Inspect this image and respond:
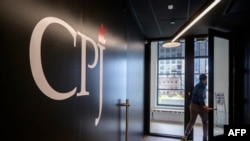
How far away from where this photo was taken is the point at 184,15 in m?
3.12

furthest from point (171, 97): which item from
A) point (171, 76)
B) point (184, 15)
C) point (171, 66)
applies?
point (184, 15)

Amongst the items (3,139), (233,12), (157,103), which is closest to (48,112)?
(3,139)

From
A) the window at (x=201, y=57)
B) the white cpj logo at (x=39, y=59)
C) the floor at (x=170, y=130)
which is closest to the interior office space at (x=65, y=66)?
the white cpj logo at (x=39, y=59)

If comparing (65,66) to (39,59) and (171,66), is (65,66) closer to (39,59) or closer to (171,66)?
(39,59)

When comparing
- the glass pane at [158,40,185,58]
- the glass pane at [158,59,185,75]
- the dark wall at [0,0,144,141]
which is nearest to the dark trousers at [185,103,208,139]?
the dark wall at [0,0,144,141]

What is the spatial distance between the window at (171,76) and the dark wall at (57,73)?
5.02 metres

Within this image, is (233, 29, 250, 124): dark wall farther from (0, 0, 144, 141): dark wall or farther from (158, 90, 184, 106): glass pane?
(0, 0, 144, 141): dark wall

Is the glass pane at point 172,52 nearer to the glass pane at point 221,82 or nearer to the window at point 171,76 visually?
the window at point 171,76

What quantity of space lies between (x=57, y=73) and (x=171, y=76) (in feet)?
19.5

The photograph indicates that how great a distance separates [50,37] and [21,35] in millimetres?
186

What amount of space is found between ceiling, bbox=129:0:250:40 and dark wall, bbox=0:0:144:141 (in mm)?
1292

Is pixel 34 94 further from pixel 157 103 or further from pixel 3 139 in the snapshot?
pixel 157 103

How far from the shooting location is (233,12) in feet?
10.0

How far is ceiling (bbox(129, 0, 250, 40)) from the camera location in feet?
8.84
